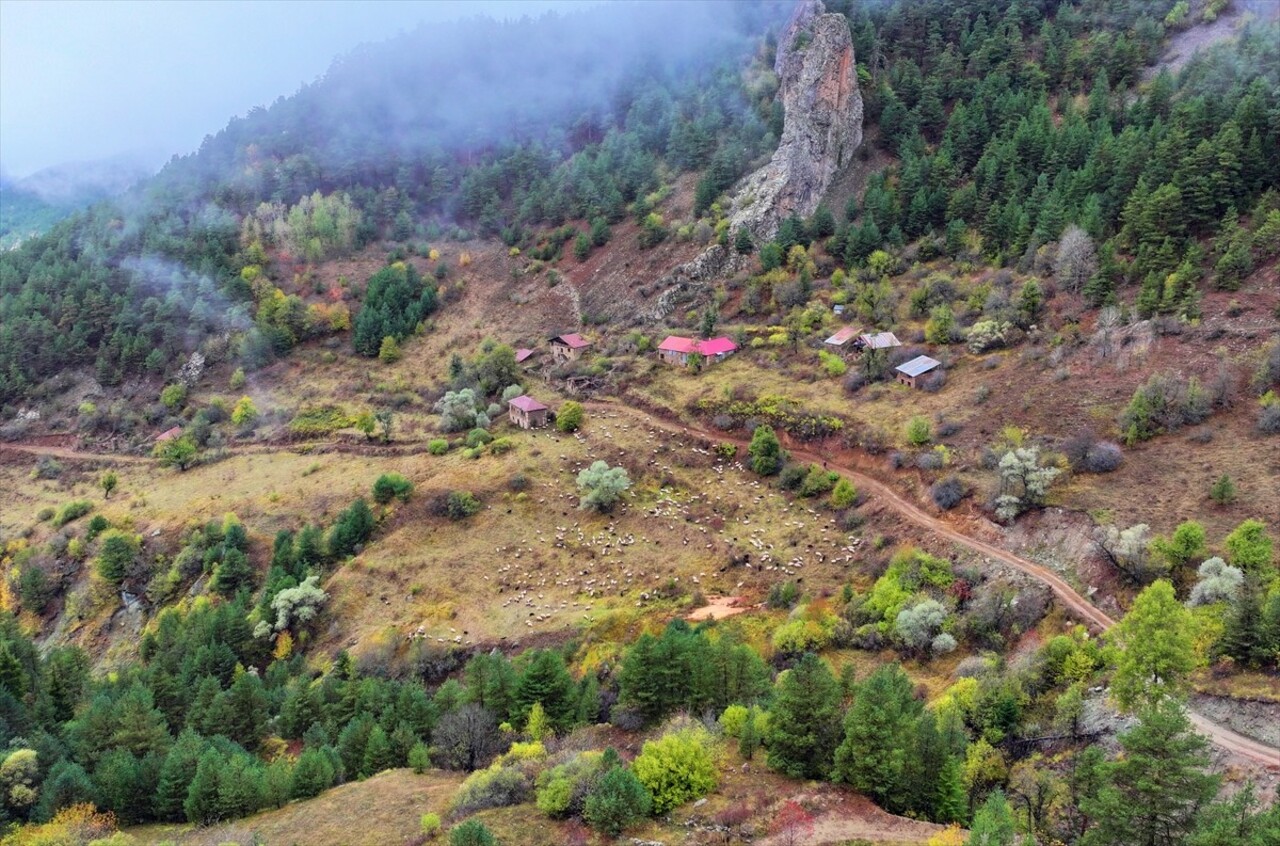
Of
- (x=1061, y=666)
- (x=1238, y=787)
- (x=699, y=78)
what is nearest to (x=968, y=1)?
(x=699, y=78)

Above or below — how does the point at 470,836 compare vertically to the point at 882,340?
above

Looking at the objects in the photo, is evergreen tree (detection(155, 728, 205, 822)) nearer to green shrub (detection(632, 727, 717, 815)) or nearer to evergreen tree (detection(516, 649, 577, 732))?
evergreen tree (detection(516, 649, 577, 732))

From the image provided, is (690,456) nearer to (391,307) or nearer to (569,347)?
(569,347)

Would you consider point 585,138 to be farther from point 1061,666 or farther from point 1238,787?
point 1238,787

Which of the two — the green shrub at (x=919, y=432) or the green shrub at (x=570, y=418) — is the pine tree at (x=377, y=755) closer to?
the green shrub at (x=570, y=418)

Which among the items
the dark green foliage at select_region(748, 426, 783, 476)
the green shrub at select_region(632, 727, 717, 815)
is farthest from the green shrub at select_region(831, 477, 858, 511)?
the green shrub at select_region(632, 727, 717, 815)

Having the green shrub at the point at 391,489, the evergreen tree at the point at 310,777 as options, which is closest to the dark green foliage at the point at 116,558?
the green shrub at the point at 391,489

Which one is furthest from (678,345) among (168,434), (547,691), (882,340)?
(168,434)
